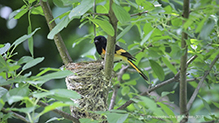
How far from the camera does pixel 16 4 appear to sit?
12.1 ft

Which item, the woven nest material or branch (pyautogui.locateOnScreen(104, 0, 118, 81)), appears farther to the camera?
the woven nest material

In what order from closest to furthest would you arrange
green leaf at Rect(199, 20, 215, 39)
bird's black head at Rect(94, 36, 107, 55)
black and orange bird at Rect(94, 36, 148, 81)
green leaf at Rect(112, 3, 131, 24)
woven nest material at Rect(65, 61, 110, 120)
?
green leaf at Rect(199, 20, 215, 39), green leaf at Rect(112, 3, 131, 24), woven nest material at Rect(65, 61, 110, 120), black and orange bird at Rect(94, 36, 148, 81), bird's black head at Rect(94, 36, 107, 55)

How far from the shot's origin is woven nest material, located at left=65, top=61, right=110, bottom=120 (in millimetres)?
1924

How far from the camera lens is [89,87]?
200 cm

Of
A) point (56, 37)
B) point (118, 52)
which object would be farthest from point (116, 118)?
point (118, 52)

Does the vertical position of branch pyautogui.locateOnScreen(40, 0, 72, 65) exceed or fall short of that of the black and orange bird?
it exceeds it

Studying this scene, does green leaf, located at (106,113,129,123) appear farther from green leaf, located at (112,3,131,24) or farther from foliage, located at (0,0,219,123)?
green leaf, located at (112,3,131,24)

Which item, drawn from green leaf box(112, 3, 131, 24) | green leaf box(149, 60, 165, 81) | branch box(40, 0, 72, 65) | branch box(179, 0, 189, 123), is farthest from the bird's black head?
green leaf box(112, 3, 131, 24)

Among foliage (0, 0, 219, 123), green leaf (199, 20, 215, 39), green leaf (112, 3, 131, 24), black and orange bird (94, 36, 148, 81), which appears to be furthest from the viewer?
black and orange bird (94, 36, 148, 81)

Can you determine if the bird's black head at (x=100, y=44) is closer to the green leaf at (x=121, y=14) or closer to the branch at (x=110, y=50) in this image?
the branch at (x=110, y=50)

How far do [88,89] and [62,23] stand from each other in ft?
2.80

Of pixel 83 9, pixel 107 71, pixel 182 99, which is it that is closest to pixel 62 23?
pixel 83 9

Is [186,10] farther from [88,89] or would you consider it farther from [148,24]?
[88,89]

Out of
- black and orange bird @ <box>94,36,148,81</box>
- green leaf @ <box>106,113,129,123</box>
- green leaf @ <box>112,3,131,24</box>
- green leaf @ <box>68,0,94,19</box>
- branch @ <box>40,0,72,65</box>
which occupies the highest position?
green leaf @ <box>68,0,94,19</box>
